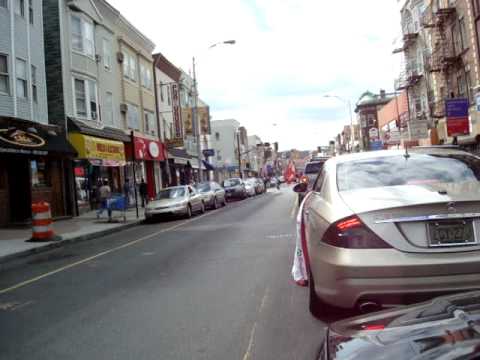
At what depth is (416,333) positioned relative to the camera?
198 cm

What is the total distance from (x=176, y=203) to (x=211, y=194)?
5498mm

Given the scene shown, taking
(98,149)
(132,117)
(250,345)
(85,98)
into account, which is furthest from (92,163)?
(250,345)

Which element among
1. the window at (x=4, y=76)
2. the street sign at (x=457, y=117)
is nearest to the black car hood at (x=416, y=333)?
the street sign at (x=457, y=117)

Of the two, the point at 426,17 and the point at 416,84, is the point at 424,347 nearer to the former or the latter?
the point at 426,17

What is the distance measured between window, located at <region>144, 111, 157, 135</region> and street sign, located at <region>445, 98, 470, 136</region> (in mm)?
21205

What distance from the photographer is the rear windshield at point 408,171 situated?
4664 millimetres

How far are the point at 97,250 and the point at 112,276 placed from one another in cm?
409

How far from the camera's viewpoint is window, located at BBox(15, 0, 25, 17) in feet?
67.2

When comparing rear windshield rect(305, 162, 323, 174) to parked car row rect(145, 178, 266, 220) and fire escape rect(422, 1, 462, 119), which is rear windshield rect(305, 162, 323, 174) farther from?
fire escape rect(422, 1, 462, 119)

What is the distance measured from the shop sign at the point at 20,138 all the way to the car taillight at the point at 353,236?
1559 cm

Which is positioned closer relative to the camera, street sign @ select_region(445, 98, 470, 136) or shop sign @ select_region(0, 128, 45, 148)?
shop sign @ select_region(0, 128, 45, 148)

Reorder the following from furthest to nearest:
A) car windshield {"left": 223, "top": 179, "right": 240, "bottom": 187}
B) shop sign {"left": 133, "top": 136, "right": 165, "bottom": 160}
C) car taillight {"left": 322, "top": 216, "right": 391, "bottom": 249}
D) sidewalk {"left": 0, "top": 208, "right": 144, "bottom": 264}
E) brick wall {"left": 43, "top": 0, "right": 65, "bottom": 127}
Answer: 1. car windshield {"left": 223, "top": 179, "right": 240, "bottom": 187}
2. shop sign {"left": 133, "top": 136, "right": 165, "bottom": 160}
3. brick wall {"left": 43, "top": 0, "right": 65, "bottom": 127}
4. sidewalk {"left": 0, "top": 208, "right": 144, "bottom": 264}
5. car taillight {"left": 322, "top": 216, "right": 391, "bottom": 249}

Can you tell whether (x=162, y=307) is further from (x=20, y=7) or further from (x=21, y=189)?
(x=20, y=7)

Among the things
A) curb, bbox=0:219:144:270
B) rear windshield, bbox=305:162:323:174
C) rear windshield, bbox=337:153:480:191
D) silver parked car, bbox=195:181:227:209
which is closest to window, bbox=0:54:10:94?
curb, bbox=0:219:144:270
